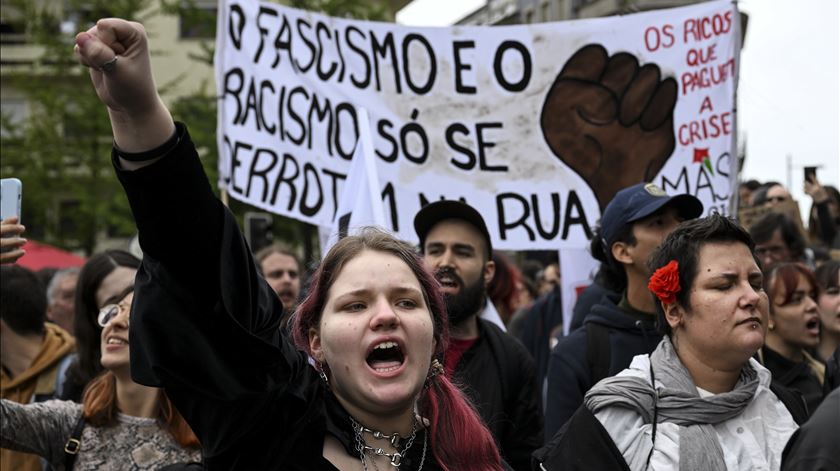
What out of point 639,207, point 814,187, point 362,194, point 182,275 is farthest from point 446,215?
point 814,187

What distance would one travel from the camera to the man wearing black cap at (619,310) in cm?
423

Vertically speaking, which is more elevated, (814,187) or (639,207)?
(639,207)

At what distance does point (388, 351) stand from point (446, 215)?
101 inches

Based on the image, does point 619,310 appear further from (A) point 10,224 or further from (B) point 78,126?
(B) point 78,126

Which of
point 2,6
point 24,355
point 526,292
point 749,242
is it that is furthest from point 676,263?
point 2,6

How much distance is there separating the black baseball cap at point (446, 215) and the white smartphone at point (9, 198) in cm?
165

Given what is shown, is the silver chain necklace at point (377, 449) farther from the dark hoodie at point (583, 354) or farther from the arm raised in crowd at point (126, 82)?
the dark hoodie at point (583, 354)

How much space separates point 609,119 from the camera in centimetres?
677

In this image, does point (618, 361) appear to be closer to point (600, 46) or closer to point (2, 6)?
point (600, 46)

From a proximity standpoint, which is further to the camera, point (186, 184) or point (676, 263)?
point (676, 263)

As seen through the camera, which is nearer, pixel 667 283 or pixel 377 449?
pixel 377 449

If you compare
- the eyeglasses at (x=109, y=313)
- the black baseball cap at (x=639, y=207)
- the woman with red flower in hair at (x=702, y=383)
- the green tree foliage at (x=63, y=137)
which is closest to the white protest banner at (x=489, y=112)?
the black baseball cap at (x=639, y=207)

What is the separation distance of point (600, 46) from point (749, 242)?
3.42 m

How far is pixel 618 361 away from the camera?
13.9ft
